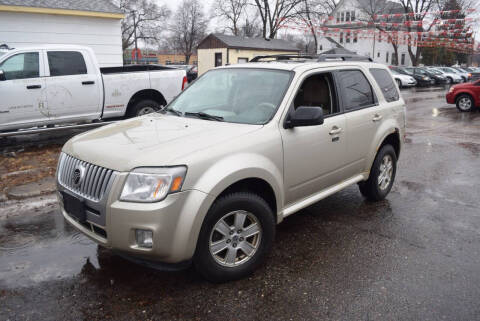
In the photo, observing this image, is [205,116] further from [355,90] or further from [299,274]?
[355,90]

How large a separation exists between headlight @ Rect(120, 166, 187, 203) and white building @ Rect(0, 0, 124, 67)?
41.9ft

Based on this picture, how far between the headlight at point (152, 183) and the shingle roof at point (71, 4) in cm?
1285

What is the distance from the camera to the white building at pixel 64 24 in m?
13.1

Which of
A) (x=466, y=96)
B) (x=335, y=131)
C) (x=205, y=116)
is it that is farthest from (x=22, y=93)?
(x=466, y=96)

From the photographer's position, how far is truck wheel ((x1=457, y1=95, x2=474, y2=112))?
637 inches

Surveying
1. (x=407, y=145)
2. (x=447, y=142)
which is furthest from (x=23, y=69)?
(x=447, y=142)

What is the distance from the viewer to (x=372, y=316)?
2.97 meters

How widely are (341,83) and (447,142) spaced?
6.66 m

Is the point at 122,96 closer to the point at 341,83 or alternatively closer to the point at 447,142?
the point at 341,83

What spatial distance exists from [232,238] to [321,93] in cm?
198

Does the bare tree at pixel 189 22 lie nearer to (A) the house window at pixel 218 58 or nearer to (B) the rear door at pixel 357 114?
(A) the house window at pixel 218 58

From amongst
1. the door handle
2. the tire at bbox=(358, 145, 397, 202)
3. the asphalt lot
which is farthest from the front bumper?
the tire at bbox=(358, 145, 397, 202)

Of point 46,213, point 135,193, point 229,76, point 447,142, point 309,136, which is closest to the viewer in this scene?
point 135,193

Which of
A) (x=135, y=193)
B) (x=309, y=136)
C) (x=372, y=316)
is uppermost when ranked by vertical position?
(x=309, y=136)
